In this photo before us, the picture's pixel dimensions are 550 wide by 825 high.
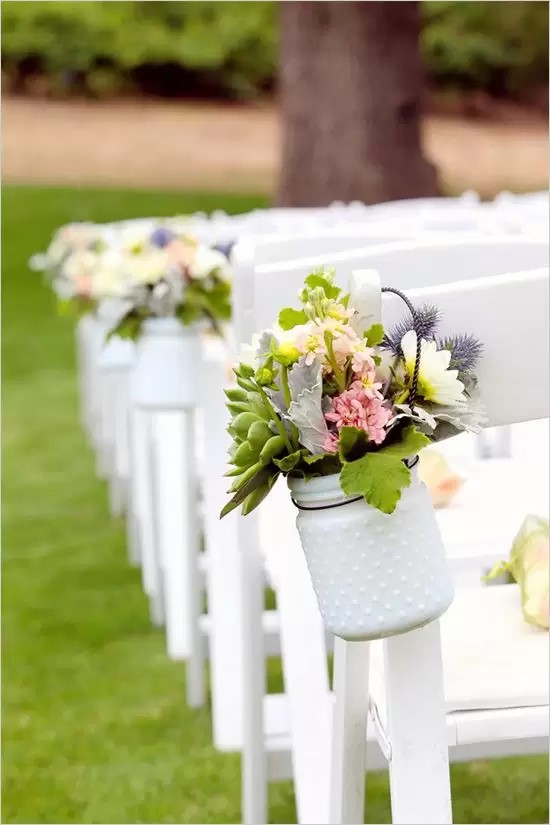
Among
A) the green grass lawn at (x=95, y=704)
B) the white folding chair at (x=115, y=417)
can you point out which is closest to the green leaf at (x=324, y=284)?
the green grass lawn at (x=95, y=704)

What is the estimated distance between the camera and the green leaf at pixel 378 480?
4.19 feet

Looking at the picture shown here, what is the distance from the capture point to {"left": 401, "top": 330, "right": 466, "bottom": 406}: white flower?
4.22ft

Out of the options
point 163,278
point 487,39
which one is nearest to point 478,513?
point 163,278

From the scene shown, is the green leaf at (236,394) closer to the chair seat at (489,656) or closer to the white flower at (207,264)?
the chair seat at (489,656)

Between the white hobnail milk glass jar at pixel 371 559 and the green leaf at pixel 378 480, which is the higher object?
the green leaf at pixel 378 480

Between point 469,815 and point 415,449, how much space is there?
1793 mm

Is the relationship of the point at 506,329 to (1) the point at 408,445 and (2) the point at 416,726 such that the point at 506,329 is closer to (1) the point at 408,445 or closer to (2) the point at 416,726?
(1) the point at 408,445

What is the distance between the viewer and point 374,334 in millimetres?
1309

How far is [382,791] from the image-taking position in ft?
9.63

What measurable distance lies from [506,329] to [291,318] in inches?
8.6

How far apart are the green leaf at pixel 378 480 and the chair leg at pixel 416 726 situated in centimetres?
17

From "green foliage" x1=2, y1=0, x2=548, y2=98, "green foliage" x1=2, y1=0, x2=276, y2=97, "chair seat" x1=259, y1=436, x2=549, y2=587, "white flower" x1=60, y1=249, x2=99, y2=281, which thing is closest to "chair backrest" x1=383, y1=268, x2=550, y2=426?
"chair seat" x1=259, y1=436, x2=549, y2=587

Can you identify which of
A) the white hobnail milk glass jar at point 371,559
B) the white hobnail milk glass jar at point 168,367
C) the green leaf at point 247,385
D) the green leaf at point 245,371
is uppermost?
the green leaf at point 245,371

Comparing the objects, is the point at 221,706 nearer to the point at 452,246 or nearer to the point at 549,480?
the point at 549,480
